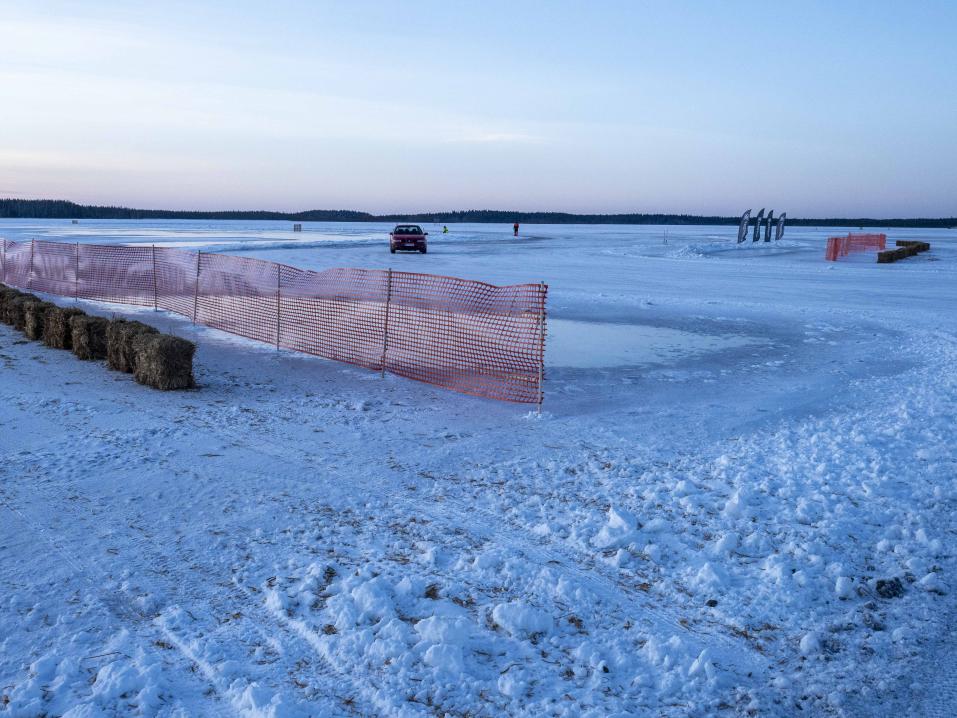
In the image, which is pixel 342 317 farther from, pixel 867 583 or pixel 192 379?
pixel 867 583

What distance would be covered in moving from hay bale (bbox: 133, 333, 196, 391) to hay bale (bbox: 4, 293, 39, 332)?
5.79m

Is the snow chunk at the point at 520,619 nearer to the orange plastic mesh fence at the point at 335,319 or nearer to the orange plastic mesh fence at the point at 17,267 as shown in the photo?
the orange plastic mesh fence at the point at 335,319

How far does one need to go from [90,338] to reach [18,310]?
404 cm

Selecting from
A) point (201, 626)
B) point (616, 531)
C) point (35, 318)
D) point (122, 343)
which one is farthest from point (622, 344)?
point (35, 318)

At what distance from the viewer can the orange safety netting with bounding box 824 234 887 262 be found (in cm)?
4031

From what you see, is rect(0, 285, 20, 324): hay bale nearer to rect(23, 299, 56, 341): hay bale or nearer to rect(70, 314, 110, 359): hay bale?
rect(23, 299, 56, 341): hay bale

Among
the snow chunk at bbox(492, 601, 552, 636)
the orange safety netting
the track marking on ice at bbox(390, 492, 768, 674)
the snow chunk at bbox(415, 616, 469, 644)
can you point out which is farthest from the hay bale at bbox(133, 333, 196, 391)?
the orange safety netting

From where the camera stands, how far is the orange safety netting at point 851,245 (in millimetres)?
40312

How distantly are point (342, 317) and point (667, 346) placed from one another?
6.52 meters

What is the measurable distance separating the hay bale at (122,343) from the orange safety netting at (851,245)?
36857 mm

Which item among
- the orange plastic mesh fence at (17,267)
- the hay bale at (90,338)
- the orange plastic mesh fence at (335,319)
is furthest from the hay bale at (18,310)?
the orange plastic mesh fence at (17,267)

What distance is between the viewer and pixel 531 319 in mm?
15656

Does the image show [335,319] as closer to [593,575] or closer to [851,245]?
[593,575]

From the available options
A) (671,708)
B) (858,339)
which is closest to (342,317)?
(858,339)
